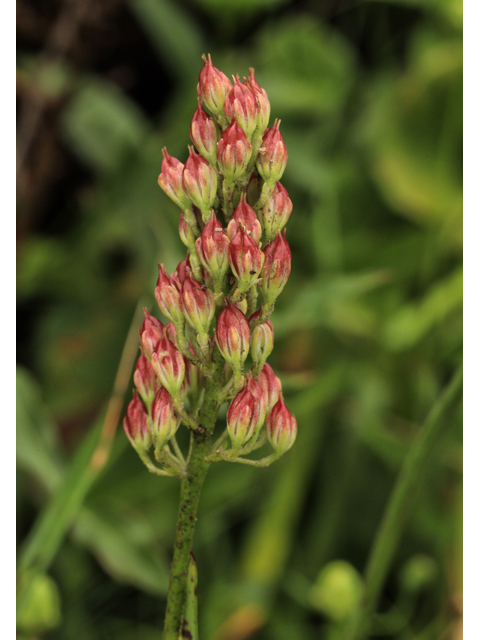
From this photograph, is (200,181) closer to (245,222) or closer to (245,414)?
(245,222)

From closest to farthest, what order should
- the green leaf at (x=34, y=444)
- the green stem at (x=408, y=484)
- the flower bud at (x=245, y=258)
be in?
1. the flower bud at (x=245, y=258)
2. the green stem at (x=408, y=484)
3. the green leaf at (x=34, y=444)

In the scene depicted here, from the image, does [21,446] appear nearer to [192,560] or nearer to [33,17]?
[192,560]

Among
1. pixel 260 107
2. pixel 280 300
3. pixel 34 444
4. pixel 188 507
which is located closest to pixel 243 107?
pixel 260 107

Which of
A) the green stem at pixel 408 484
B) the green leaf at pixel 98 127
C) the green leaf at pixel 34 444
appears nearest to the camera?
the green stem at pixel 408 484

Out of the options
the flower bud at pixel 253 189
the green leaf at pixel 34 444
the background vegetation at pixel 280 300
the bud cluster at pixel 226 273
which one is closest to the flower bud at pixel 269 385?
the bud cluster at pixel 226 273

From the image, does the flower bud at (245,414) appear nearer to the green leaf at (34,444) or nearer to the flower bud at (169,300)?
the flower bud at (169,300)

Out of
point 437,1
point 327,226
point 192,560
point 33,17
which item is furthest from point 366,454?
point 33,17
